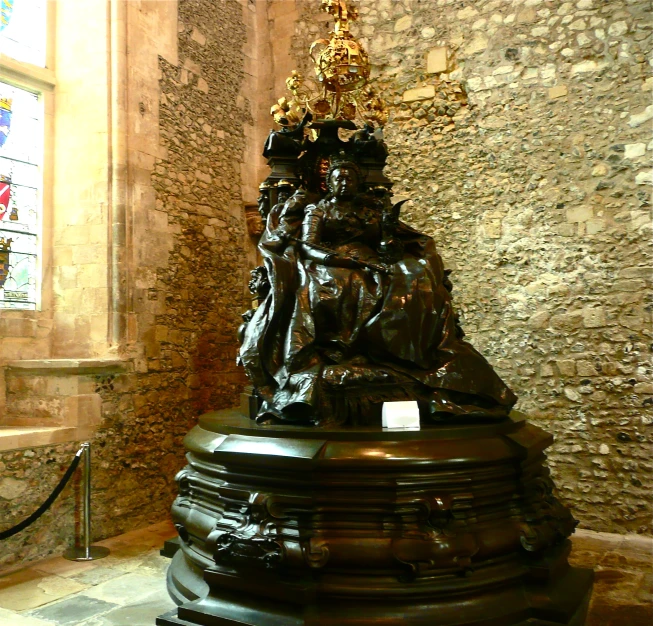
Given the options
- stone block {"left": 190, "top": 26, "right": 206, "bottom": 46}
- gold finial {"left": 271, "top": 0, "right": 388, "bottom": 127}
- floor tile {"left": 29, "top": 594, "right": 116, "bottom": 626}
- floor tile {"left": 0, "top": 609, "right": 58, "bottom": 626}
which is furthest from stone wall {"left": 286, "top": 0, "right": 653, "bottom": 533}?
floor tile {"left": 0, "top": 609, "right": 58, "bottom": 626}

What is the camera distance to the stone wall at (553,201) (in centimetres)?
480

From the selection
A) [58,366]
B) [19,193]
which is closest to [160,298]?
[58,366]

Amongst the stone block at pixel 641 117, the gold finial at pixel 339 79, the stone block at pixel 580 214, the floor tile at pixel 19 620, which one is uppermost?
the gold finial at pixel 339 79

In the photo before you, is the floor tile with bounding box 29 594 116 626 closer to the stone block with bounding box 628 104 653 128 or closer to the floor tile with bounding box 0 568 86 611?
the floor tile with bounding box 0 568 86 611

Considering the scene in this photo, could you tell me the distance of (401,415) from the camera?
275 centimetres

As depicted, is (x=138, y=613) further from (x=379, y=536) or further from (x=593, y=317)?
(x=593, y=317)

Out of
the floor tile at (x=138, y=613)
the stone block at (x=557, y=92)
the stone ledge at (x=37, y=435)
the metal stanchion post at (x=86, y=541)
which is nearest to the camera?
the floor tile at (x=138, y=613)

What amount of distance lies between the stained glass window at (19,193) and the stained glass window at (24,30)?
0.92ft

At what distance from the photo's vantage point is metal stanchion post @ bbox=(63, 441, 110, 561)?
4133 millimetres

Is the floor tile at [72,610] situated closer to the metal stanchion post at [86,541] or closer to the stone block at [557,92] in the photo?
the metal stanchion post at [86,541]

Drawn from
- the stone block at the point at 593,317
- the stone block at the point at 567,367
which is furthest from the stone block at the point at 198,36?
the stone block at the point at 567,367

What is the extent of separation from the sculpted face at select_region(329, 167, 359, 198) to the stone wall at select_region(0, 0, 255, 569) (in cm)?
223

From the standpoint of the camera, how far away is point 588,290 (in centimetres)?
495

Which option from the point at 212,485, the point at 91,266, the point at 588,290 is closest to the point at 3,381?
the point at 91,266
